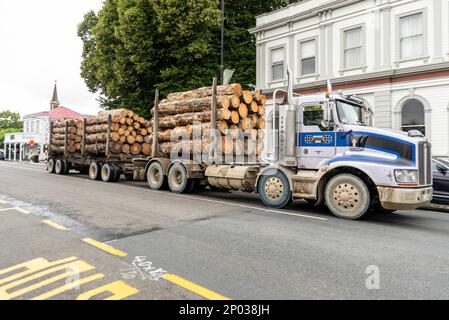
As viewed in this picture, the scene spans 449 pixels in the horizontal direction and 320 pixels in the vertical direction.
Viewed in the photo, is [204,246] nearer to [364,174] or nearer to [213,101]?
[364,174]

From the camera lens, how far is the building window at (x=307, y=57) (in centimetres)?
1906

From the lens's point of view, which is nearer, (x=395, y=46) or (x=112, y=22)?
(x=395, y=46)

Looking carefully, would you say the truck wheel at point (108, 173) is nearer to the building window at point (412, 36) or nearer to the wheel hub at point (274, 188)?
the wheel hub at point (274, 188)

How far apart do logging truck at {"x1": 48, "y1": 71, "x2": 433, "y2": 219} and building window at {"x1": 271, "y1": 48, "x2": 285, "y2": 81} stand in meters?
9.69

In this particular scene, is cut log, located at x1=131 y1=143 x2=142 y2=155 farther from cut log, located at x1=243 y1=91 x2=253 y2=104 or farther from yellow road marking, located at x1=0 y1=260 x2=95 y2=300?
yellow road marking, located at x1=0 y1=260 x2=95 y2=300

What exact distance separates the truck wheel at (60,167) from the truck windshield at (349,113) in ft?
54.7

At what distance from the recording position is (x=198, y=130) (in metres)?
11.5

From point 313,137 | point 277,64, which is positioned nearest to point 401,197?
point 313,137

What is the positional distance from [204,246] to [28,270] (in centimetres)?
237

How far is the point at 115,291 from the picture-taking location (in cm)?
348

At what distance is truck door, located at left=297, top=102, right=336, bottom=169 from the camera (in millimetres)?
8258

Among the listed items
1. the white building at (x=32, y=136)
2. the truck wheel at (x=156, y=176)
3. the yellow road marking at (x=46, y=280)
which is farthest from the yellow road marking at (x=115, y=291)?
the white building at (x=32, y=136)

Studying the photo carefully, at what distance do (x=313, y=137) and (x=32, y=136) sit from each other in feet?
201
